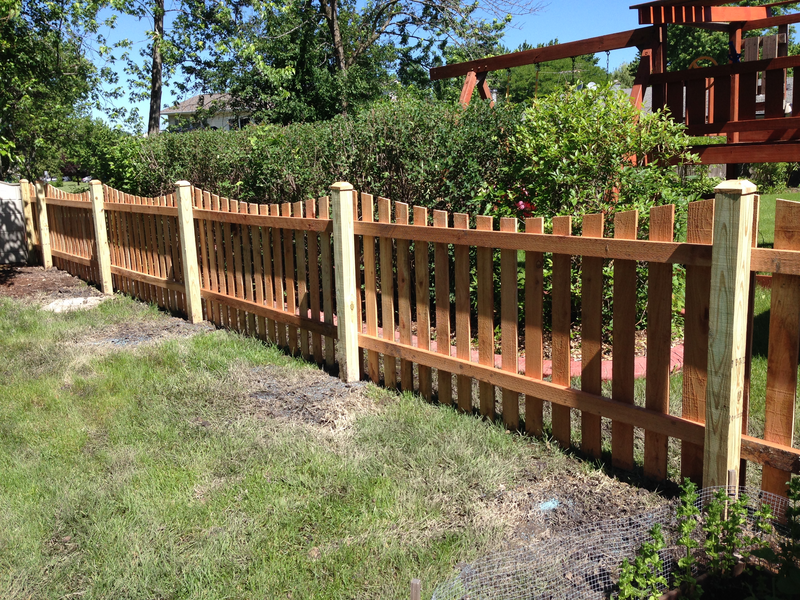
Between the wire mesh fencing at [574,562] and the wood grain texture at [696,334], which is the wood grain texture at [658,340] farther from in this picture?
the wire mesh fencing at [574,562]

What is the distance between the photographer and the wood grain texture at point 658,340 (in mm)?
3105

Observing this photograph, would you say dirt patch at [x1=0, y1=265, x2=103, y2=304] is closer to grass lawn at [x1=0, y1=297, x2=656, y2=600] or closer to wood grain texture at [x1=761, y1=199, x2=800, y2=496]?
grass lawn at [x1=0, y1=297, x2=656, y2=600]

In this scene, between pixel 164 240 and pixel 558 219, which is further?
pixel 164 240

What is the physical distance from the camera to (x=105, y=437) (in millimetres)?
4082

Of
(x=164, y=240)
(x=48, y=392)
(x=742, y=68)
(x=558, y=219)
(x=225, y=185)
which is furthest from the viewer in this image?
(x=225, y=185)

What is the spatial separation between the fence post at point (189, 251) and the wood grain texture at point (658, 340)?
4.88 metres

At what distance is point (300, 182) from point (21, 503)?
438cm

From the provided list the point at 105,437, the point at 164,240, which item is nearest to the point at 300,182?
the point at 164,240

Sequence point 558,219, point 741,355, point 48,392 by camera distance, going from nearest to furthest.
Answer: point 741,355 → point 558,219 → point 48,392

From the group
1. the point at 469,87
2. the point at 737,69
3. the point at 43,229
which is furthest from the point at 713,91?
the point at 43,229

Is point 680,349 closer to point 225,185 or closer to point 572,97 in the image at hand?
point 572,97

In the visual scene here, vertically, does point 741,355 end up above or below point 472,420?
above

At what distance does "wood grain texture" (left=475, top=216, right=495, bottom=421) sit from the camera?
157 inches

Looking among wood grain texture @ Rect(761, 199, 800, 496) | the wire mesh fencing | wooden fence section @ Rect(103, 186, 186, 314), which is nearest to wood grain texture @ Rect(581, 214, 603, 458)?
the wire mesh fencing
